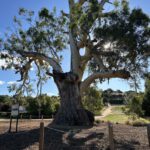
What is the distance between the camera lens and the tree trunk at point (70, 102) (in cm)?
2344

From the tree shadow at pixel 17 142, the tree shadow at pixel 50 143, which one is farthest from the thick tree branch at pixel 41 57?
the tree shadow at pixel 17 142

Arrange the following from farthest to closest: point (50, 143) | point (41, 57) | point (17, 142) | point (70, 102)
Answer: point (41, 57) < point (70, 102) < point (17, 142) < point (50, 143)

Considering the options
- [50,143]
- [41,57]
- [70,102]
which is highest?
[41,57]

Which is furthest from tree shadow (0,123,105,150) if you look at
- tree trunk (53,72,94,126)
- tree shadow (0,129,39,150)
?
tree trunk (53,72,94,126)

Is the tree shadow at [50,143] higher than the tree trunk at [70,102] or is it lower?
lower

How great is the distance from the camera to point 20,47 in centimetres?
2728

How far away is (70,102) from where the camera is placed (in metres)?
24.0

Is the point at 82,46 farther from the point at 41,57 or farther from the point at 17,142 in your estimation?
the point at 17,142

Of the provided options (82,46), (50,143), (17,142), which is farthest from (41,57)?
(50,143)

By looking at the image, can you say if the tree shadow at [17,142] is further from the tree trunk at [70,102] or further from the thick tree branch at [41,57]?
the thick tree branch at [41,57]

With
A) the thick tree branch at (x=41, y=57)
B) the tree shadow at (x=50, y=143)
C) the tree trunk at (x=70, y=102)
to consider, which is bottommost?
the tree shadow at (x=50, y=143)

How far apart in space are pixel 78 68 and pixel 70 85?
222 centimetres

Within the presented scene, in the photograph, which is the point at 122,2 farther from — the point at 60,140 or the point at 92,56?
the point at 60,140

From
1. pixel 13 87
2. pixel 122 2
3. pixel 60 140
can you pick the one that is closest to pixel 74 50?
pixel 122 2
